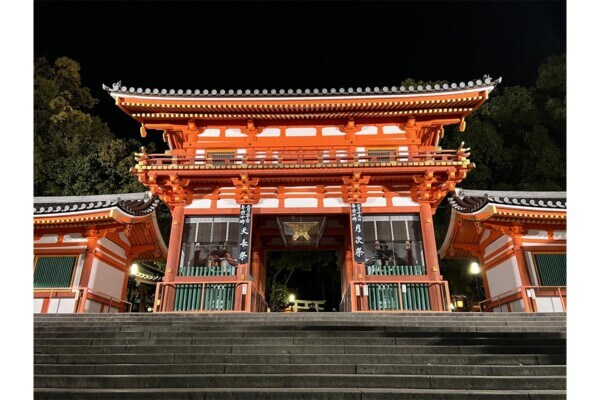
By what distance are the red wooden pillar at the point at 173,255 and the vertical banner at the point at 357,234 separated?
570 centimetres

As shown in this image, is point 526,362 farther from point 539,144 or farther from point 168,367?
point 539,144

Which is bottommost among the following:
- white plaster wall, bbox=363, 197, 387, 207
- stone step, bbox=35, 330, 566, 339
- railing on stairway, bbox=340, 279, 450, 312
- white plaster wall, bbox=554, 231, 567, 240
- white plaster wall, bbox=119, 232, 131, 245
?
stone step, bbox=35, 330, 566, 339

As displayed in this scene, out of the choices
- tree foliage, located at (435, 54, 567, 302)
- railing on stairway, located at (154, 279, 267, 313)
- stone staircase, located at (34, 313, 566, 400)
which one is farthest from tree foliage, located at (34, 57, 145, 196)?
tree foliage, located at (435, 54, 567, 302)

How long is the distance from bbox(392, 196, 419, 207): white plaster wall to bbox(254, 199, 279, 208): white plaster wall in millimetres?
4075

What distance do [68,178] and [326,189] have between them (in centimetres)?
2198

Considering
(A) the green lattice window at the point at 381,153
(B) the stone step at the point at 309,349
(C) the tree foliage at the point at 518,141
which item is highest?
(C) the tree foliage at the point at 518,141

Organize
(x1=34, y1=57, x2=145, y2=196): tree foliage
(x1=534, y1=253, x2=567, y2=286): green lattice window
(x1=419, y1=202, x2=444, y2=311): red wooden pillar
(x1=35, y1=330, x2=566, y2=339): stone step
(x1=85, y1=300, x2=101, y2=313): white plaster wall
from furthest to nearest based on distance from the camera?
(x1=34, y1=57, x2=145, y2=196): tree foliage, (x1=534, y1=253, x2=567, y2=286): green lattice window, (x1=85, y1=300, x2=101, y2=313): white plaster wall, (x1=419, y1=202, x2=444, y2=311): red wooden pillar, (x1=35, y1=330, x2=566, y2=339): stone step

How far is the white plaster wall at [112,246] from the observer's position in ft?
50.4

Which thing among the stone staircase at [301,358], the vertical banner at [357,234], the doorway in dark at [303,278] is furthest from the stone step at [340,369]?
the doorway in dark at [303,278]

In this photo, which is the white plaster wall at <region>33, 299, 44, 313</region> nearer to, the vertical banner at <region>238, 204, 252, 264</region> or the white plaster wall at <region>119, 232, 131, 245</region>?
the white plaster wall at <region>119, 232, 131, 245</region>

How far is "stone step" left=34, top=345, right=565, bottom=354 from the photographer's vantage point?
6.47m

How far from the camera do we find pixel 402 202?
13.3 m

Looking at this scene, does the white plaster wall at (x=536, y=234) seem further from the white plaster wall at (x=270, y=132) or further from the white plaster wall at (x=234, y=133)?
the white plaster wall at (x=234, y=133)

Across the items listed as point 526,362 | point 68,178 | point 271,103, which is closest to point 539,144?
point 271,103
